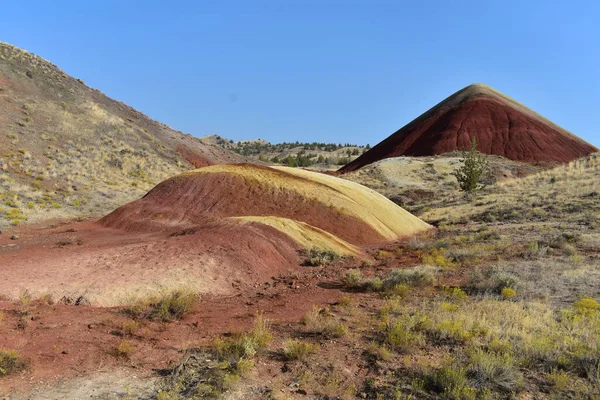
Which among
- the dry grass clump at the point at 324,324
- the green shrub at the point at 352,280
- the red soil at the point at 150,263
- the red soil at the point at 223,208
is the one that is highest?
the red soil at the point at 223,208

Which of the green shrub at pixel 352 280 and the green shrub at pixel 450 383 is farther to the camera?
the green shrub at pixel 352 280

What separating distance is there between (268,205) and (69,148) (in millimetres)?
27252

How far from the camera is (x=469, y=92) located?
77375mm

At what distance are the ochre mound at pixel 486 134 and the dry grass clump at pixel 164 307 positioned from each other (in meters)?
58.0

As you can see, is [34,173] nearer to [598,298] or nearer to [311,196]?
[311,196]

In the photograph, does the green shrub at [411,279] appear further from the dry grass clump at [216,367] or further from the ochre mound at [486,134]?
the ochre mound at [486,134]

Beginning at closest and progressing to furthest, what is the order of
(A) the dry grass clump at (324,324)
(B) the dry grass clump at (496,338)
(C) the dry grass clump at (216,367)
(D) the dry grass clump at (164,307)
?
1. (C) the dry grass clump at (216,367)
2. (B) the dry grass clump at (496,338)
3. (A) the dry grass clump at (324,324)
4. (D) the dry grass clump at (164,307)

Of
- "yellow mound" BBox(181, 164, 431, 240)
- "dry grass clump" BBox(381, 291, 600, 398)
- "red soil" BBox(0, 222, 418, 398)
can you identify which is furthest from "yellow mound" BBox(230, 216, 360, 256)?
"dry grass clump" BBox(381, 291, 600, 398)

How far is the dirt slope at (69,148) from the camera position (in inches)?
1096

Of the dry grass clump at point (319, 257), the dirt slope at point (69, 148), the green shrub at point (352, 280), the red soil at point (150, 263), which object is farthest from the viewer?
the dirt slope at point (69, 148)

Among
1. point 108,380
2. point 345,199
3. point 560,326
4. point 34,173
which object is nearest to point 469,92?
point 345,199

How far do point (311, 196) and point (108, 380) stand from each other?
14.5 m

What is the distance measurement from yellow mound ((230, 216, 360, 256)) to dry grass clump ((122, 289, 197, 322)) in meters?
5.84

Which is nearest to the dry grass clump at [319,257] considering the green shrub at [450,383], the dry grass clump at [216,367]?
the dry grass clump at [216,367]
